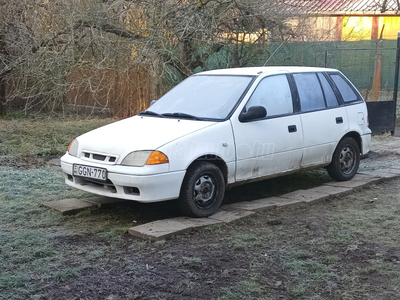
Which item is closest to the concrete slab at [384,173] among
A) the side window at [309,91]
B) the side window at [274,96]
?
the side window at [309,91]

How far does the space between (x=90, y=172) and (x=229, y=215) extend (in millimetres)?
1572

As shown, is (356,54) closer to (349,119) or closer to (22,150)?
(349,119)

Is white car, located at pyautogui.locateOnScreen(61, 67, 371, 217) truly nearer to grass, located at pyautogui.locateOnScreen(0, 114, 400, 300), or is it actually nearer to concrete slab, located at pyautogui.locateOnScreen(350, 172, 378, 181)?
concrete slab, located at pyautogui.locateOnScreen(350, 172, 378, 181)

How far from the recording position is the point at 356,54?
14203mm

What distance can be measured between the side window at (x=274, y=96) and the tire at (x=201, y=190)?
1.00 m

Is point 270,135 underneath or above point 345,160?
above

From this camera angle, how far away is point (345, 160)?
295 inches

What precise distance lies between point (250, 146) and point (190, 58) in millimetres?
7084

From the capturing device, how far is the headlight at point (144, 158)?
526 centimetres

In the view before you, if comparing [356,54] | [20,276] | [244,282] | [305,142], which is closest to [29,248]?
[20,276]

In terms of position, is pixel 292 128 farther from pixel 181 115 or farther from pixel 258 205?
pixel 181 115

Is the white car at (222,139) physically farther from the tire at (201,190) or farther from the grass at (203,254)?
the grass at (203,254)

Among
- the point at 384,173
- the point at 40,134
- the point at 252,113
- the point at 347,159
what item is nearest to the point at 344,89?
the point at 347,159

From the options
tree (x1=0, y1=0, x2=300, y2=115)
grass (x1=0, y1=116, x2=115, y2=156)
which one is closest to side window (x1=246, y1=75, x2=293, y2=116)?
tree (x1=0, y1=0, x2=300, y2=115)
